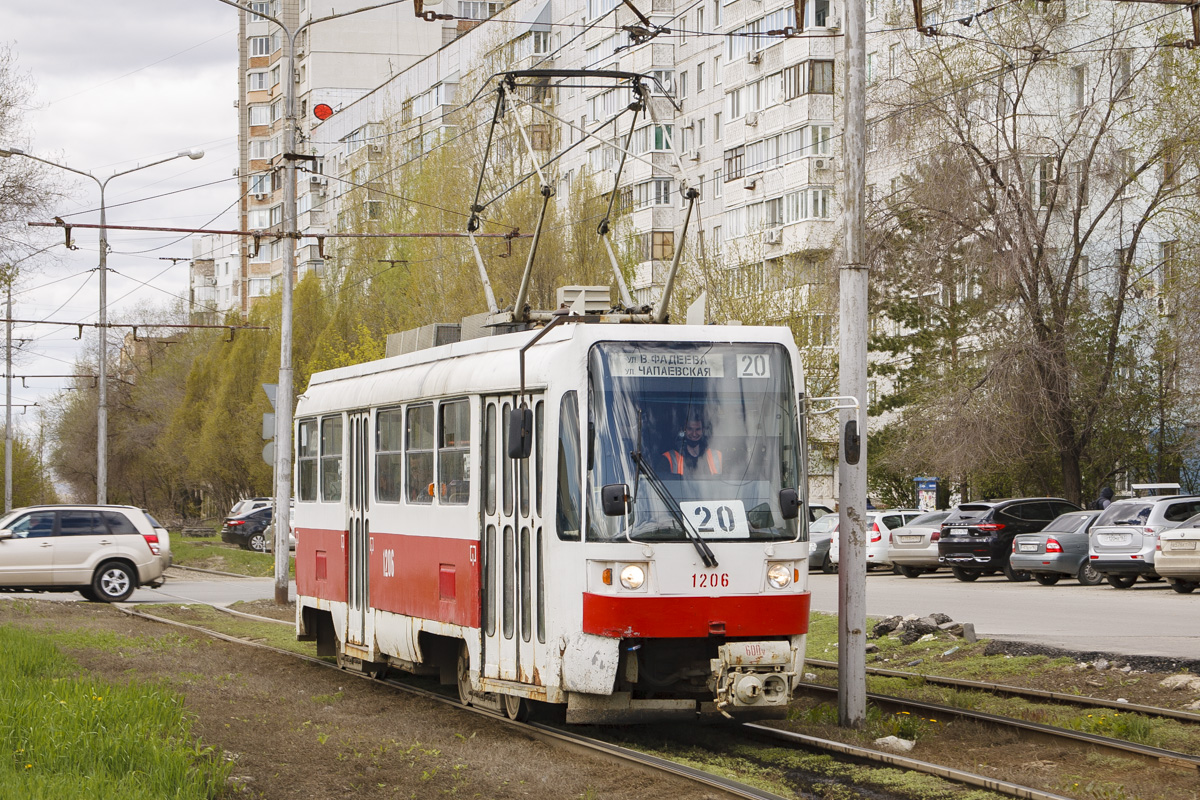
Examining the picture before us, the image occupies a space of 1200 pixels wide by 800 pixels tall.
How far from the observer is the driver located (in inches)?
435

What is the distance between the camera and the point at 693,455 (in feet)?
36.4

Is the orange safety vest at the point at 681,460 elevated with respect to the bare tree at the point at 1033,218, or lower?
lower

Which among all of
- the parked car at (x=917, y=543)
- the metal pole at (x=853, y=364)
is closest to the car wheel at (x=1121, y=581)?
the parked car at (x=917, y=543)

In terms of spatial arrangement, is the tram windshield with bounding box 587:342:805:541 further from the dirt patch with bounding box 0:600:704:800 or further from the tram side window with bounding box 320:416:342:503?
the tram side window with bounding box 320:416:342:503

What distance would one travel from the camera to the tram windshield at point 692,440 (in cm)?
1095

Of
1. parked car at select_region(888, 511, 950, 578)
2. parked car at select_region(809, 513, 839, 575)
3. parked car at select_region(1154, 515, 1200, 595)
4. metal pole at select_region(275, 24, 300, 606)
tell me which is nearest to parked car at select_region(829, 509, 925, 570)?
parked car at select_region(888, 511, 950, 578)

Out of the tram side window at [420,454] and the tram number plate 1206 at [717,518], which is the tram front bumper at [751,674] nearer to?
the tram number plate 1206 at [717,518]

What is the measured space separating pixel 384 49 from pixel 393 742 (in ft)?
275

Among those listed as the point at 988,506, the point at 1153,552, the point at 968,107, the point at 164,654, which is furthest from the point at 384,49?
the point at 164,654

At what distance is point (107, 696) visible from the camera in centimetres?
1012

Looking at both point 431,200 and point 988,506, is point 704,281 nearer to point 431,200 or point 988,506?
point 431,200

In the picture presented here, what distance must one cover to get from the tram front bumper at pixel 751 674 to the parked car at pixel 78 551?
64.2ft

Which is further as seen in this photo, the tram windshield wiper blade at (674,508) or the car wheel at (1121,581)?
the car wheel at (1121,581)

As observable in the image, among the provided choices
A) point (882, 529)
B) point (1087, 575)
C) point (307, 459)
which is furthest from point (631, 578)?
point (882, 529)
